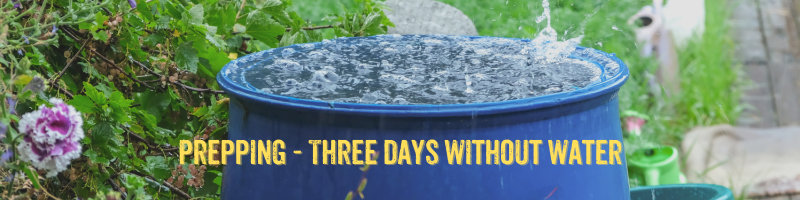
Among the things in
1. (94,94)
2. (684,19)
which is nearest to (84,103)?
(94,94)

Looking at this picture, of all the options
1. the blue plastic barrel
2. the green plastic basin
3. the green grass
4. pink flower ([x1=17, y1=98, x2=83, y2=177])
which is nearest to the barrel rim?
the blue plastic barrel

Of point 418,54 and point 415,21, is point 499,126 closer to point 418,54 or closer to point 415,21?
point 418,54

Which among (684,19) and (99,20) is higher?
(99,20)

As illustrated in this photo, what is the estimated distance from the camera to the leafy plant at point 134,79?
1.52 m

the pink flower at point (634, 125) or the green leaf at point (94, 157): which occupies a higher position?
the green leaf at point (94, 157)

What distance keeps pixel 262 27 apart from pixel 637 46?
303 cm

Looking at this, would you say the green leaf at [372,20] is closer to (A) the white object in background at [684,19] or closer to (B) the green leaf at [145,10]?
(B) the green leaf at [145,10]

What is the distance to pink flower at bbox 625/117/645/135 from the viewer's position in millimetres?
3220

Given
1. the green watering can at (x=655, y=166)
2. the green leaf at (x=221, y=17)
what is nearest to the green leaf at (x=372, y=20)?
the green leaf at (x=221, y=17)

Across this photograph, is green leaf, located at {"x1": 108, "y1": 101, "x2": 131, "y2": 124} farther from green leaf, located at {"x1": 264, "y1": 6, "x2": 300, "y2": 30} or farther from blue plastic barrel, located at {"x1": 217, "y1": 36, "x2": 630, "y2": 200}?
green leaf, located at {"x1": 264, "y1": 6, "x2": 300, "y2": 30}

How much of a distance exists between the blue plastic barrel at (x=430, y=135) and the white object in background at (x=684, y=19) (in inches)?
136

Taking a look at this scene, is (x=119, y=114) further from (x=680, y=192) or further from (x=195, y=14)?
(x=680, y=192)

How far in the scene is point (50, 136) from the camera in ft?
3.40

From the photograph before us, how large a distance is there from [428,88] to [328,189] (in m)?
0.31
